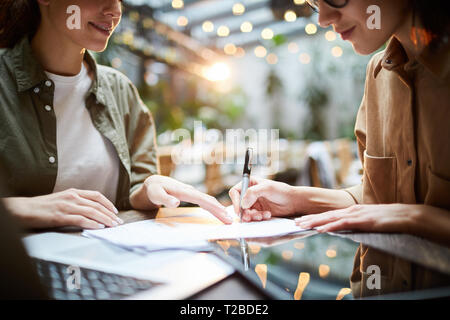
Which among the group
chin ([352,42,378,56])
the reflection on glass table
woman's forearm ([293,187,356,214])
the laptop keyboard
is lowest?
woman's forearm ([293,187,356,214])

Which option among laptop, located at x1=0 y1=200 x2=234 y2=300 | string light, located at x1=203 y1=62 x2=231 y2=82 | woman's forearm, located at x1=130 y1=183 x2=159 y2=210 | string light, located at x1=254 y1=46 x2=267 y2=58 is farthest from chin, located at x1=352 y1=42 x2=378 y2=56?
string light, located at x1=254 y1=46 x2=267 y2=58

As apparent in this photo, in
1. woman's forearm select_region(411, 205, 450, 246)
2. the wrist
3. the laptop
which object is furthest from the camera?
the wrist

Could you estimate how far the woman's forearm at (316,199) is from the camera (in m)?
0.81

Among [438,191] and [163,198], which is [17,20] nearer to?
[163,198]

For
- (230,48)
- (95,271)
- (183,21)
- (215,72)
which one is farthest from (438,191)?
(215,72)

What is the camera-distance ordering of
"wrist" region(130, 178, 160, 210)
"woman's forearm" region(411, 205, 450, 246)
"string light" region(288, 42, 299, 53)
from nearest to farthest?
"woman's forearm" region(411, 205, 450, 246), "wrist" region(130, 178, 160, 210), "string light" region(288, 42, 299, 53)

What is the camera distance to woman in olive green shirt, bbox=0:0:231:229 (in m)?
0.70

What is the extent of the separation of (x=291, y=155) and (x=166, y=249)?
4.96 metres

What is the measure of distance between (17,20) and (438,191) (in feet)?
3.76

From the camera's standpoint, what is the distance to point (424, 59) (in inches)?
24.0

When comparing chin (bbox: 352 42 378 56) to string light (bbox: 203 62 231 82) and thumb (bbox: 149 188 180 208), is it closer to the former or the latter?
thumb (bbox: 149 188 180 208)

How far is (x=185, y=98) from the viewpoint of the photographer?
26.5 feet

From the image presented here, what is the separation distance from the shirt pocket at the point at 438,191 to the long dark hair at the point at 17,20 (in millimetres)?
1113

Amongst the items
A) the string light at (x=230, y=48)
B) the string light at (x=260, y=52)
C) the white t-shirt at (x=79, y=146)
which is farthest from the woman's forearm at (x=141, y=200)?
the string light at (x=260, y=52)
